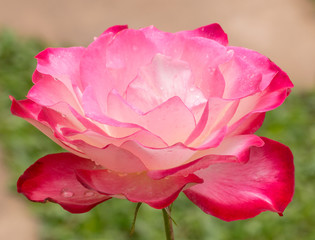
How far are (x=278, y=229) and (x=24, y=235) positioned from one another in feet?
3.24

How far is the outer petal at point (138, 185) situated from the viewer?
43 cm

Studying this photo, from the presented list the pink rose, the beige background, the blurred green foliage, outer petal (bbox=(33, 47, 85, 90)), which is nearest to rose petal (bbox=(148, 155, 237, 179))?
the pink rose

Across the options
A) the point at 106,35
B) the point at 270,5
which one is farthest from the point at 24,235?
the point at 270,5

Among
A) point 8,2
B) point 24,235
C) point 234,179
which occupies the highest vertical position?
point 234,179

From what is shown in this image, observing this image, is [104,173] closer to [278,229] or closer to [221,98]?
[221,98]

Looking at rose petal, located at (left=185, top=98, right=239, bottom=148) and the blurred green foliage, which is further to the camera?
the blurred green foliage

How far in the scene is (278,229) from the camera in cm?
231

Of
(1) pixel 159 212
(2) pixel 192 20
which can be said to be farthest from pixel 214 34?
(2) pixel 192 20

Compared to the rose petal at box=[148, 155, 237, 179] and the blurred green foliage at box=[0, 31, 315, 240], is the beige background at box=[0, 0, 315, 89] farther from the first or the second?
the rose petal at box=[148, 155, 237, 179]

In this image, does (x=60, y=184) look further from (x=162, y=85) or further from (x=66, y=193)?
(x=162, y=85)

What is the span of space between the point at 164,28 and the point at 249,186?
3670mm

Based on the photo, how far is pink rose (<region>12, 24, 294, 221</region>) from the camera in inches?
16.9

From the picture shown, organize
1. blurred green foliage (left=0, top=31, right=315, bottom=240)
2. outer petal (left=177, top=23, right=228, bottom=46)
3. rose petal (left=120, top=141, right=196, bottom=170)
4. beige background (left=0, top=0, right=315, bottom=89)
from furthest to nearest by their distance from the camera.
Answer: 1. beige background (left=0, top=0, right=315, bottom=89)
2. blurred green foliage (left=0, top=31, right=315, bottom=240)
3. outer petal (left=177, top=23, right=228, bottom=46)
4. rose petal (left=120, top=141, right=196, bottom=170)

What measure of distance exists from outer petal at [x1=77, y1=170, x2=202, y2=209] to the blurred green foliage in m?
1.78
